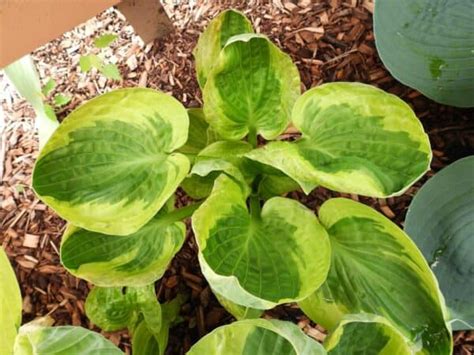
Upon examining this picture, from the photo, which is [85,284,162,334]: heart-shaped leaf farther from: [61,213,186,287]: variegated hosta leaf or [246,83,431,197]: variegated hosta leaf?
[246,83,431,197]: variegated hosta leaf

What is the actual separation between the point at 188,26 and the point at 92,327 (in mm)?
502

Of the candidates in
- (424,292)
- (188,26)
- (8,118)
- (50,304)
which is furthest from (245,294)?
(8,118)

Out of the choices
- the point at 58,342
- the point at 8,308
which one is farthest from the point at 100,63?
the point at 58,342

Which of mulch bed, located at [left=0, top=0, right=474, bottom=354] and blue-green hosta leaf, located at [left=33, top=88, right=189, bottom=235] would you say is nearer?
blue-green hosta leaf, located at [left=33, top=88, right=189, bottom=235]

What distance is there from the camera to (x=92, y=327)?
1017 millimetres

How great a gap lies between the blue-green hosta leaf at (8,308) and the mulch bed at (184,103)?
0.26 meters

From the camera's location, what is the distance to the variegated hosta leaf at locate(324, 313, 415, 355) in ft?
2.08

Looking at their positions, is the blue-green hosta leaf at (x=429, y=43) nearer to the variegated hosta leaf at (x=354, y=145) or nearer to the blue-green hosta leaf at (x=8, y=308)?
the variegated hosta leaf at (x=354, y=145)

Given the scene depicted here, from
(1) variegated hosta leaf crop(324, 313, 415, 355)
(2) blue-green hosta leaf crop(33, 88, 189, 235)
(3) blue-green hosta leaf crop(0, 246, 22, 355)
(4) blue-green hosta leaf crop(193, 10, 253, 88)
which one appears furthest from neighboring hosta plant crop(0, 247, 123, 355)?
(4) blue-green hosta leaf crop(193, 10, 253, 88)

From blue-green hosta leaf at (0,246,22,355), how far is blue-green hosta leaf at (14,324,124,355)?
118 millimetres

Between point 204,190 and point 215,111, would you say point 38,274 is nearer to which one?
point 204,190

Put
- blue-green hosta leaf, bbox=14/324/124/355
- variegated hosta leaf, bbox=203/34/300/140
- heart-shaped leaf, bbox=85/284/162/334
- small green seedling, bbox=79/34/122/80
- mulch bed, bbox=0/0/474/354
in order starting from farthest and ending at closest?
small green seedling, bbox=79/34/122/80 < mulch bed, bbox=0/0/474/354 < heart-shaped leaf, bbox=85/284/162/334 < variegated hosta leaf, bbox=203/34/300/140 < blue-green hosta leaf, bbox=14/324/124/355

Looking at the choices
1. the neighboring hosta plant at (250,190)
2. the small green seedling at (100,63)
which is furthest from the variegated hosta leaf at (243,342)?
the small green seedling at (100,63)

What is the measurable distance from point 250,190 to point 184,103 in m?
0.30
